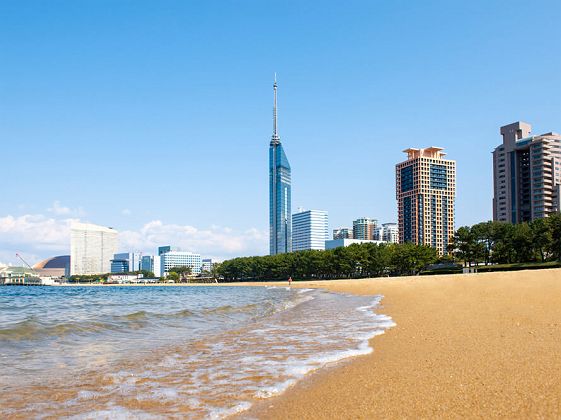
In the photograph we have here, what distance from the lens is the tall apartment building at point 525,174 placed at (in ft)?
539

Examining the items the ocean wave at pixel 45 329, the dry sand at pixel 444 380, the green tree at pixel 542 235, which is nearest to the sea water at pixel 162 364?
the ocean wave at pixel 45 329

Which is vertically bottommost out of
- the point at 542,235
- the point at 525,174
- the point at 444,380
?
the point at 444,380

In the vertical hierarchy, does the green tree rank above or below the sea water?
above

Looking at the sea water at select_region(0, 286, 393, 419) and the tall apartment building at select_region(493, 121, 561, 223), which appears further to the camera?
the tall apartment building at select_region(493, 121, 561, 223)

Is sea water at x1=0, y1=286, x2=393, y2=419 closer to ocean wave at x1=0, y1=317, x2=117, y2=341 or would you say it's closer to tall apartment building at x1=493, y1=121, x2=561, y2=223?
ocean wave at x1=0, y1=317, x2=117, y2=341

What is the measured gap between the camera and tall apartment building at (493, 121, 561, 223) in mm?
164375

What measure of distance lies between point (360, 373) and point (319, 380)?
0.70m

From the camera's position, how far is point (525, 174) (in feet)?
566

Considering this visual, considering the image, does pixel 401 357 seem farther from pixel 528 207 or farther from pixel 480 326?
pixel 528 207

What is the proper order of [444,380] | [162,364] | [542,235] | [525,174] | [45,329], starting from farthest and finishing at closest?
[525,174] → [542,235] → [45,329] → [162,364] → [444,380]

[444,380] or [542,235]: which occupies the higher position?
[542,235]

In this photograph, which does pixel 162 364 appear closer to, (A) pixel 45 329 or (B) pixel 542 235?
(A) pixel 45 329

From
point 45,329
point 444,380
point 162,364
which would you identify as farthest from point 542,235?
point 444,380

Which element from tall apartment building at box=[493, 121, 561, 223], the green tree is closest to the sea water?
the green tree
